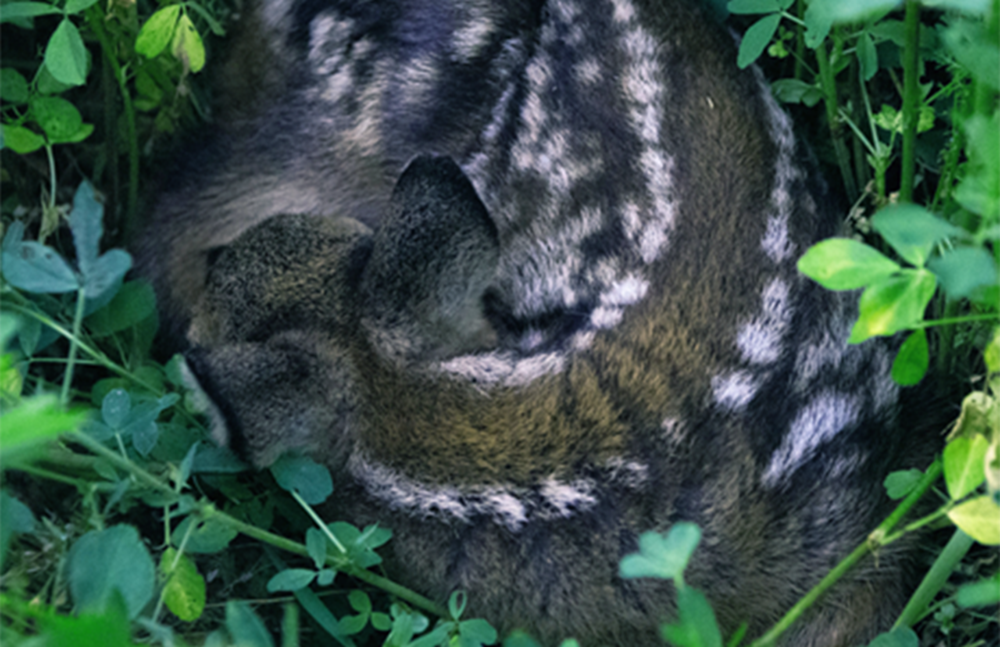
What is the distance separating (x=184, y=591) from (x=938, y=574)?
1592mm

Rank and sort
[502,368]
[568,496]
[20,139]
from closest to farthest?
[568,496]
[502,368]
[20,139]

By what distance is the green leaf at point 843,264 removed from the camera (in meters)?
1.46

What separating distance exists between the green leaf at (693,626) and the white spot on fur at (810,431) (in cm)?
92

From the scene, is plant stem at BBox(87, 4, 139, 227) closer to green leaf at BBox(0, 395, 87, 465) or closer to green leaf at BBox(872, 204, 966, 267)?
green leaf at BBox(0, 395, 87, 465)

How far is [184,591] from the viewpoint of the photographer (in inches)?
83.2

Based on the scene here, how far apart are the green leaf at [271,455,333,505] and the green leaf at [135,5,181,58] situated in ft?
3.58

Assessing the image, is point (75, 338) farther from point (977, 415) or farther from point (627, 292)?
point (977, 415)

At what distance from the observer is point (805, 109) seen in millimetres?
2986

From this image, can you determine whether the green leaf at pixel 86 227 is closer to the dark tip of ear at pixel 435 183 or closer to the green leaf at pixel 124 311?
the green leaf at pixel 124 311

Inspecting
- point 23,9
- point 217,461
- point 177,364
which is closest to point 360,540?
point 217,461

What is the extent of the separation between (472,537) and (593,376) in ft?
1.57

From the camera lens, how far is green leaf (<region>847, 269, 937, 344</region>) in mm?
1454

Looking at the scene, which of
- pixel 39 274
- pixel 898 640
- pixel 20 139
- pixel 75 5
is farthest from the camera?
pixel 20 139

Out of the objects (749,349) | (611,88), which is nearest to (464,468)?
(749,349)
